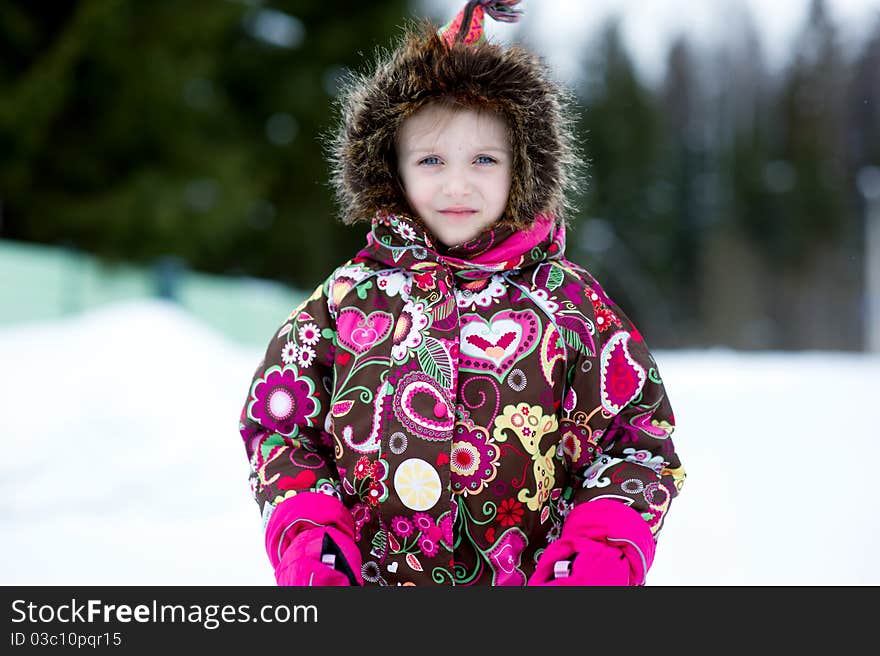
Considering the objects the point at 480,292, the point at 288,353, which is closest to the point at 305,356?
the point at 288,353

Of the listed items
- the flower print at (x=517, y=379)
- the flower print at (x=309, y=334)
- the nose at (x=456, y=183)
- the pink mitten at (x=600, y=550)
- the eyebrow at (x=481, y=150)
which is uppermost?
the eyebrow at (x=481, y=150)

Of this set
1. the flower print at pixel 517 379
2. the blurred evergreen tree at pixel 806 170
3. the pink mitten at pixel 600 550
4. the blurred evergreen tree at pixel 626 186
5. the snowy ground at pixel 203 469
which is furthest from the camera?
the blurred evergreen tree at pixel 626 186

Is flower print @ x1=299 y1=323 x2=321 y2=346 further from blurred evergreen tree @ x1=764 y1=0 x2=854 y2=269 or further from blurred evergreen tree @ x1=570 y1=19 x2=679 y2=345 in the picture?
blurred evergreen tree @ x1=570 y1=19 x2=679 y2=345

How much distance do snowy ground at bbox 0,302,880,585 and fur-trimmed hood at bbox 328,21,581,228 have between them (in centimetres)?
120

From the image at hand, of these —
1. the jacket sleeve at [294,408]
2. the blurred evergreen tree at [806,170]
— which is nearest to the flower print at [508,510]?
the jacket sleeve at [294,408]

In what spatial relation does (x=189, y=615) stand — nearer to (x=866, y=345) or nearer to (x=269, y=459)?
(x=269, y=459)

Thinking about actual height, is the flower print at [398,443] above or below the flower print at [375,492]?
above

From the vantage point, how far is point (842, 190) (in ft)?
36.3

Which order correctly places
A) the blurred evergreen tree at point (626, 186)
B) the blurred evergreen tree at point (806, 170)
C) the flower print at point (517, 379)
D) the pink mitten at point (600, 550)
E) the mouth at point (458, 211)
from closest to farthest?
the pink mitten at point (600, 550) < the flower print at point (517, 379) < the mouth at point (458, 211) < the blurred evergreen tree at point (806, 170) < the blurred evergreen tree at point (626, 186)

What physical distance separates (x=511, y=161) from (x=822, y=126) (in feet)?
36.6

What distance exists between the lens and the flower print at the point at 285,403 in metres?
1.27

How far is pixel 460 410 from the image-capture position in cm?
121

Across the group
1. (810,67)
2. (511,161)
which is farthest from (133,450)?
(810,67)

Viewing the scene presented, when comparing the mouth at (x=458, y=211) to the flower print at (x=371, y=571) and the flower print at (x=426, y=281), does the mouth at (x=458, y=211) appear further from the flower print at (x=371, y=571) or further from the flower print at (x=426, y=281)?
the flower print at (x=371, y=571)
